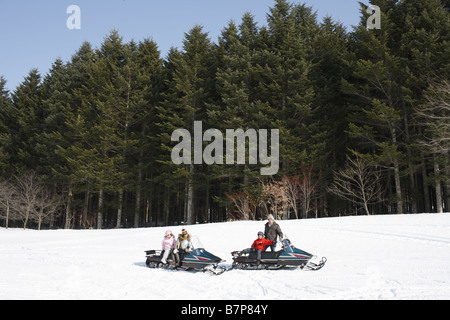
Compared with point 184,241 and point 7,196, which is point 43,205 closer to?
point 7,196

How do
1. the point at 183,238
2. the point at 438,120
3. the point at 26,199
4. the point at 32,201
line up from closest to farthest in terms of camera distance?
the point at 183,238
the point at 438,120
the point at 32,201
the point at 26,199

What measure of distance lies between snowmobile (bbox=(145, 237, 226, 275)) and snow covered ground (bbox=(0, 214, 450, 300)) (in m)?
0.31

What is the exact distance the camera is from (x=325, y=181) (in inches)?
945

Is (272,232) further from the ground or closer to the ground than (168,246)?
further from the ground

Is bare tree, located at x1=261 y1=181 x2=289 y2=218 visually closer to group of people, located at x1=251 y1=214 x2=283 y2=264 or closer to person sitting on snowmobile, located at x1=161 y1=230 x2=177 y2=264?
group of people, located at x1=251 y1=214 x2=283 y2=264

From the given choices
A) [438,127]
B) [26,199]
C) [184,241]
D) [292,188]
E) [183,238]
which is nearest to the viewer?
[184,241]

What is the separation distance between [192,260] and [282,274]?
239cm

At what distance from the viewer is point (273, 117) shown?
81.7 ft

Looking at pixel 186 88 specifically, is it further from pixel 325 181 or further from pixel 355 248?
pixel 355 248

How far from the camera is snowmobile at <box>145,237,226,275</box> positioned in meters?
8.19

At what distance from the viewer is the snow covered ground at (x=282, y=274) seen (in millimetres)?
5539

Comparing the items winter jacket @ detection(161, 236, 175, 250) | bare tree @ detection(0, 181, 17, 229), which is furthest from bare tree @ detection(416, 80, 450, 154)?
bare tree @ detection(0, 181, 17, 229)

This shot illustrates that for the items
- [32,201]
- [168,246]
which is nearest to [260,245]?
[168,246]

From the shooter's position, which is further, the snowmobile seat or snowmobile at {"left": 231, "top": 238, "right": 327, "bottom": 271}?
the snowmobile seat
